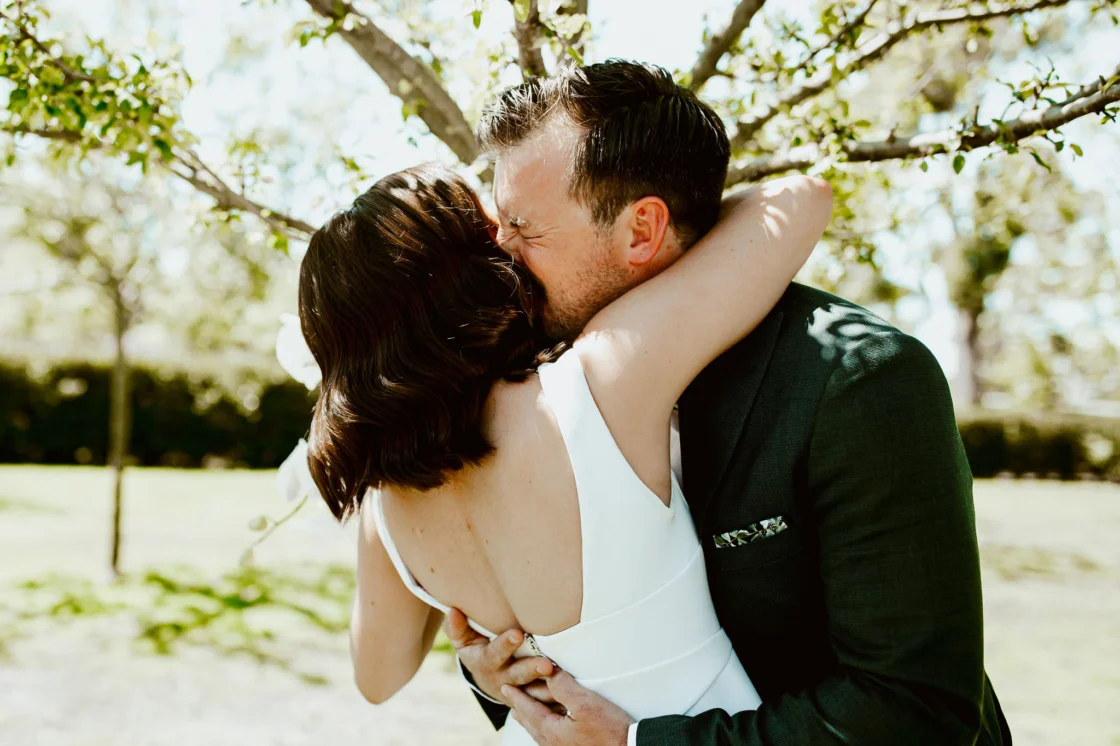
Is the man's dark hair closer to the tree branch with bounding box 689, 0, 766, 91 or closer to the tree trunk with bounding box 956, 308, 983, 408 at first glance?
the tree branch with bounding box 689, 0, 766, 91

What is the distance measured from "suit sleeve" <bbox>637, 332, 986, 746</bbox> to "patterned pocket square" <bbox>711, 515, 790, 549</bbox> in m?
0.10

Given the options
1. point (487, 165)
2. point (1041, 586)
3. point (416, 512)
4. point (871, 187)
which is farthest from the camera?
point (1041, 586)

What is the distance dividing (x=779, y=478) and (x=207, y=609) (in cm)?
712

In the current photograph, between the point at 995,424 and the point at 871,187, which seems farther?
Result: the point at 995,424

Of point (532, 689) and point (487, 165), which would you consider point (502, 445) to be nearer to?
point (532, 689)

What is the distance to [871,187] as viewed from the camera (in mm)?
5258

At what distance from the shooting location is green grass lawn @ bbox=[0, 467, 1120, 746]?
5.48 m

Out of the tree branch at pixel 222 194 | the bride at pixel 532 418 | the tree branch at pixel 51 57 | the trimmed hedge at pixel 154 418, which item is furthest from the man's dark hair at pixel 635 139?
the trimmed hedge at pixel 154 418

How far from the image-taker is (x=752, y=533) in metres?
1.64

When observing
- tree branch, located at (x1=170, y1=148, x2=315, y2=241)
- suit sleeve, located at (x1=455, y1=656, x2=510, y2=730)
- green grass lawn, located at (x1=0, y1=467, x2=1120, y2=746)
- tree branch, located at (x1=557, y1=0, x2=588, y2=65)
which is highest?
tree branch, located at (x1=557, y1=0, x2=588, y2=65)

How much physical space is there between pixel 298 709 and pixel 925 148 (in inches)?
202

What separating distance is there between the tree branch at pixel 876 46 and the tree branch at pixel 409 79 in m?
1.08

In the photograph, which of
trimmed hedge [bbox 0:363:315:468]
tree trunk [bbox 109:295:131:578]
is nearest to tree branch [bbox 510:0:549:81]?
tree trunk [bbox 109:295:131:578]

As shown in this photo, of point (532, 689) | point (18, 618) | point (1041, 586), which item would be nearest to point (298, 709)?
point (18, 618)
